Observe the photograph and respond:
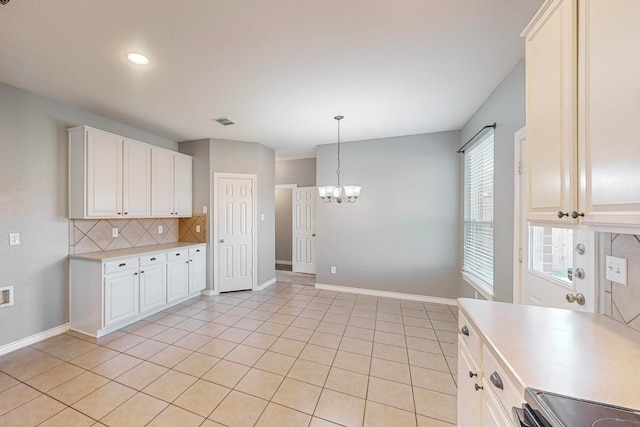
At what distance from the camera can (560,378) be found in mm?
Result: 791

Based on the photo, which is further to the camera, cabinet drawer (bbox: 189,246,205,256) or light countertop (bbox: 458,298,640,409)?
cabinet drawer (bbox: 189,246,205,256)

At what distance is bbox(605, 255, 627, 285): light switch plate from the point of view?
3.73 ft

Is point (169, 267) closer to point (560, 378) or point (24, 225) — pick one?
point (24, 225)

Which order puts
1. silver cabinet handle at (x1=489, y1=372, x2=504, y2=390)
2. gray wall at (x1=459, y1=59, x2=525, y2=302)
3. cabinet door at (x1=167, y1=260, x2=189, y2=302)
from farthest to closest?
cabinet door at (x1=167, y1=260, x2=189, y2=302) → gray wall at (x1=459, y1=59, x2=525, y2=302) → silver cabinet handle at (x1=489, y1=372, x2=504, y2=390)

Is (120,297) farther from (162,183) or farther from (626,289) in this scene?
(626,289)

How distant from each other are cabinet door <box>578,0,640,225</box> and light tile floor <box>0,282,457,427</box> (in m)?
1.69

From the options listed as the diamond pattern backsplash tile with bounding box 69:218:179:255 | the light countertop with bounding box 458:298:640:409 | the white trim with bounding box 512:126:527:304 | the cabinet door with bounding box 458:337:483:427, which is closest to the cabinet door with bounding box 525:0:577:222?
the light countertop with bounding box 458:298:640:409

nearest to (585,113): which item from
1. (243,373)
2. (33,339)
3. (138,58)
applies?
(243,373)

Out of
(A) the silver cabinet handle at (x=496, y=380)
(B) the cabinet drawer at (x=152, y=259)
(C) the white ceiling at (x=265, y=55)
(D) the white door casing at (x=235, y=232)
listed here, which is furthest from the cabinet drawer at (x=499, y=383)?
(D) the white door casing at (x=235, y=232)

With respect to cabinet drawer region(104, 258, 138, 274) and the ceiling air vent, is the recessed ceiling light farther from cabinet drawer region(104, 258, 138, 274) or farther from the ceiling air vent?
cabinet drawer region(104, 258, 138, 274)

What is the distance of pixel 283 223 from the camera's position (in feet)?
22.5

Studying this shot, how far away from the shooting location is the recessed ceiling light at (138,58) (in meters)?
2.04

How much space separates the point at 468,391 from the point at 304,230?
193 inches

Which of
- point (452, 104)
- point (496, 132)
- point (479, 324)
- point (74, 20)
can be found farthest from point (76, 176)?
point (496, 132)
